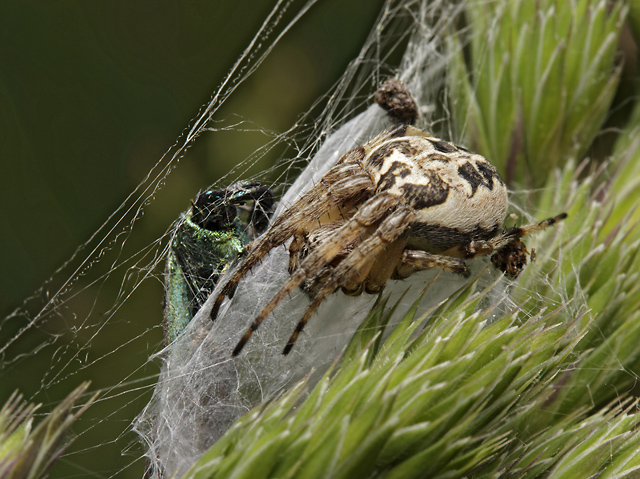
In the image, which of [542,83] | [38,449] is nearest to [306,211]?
[38,449]

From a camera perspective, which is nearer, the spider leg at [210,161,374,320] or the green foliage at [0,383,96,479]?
the green foliage at [0,383,96,479]

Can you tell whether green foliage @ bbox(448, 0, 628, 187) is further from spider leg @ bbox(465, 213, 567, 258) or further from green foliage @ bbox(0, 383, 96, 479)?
green foliage @ bbox(0, 383, 96, 479)

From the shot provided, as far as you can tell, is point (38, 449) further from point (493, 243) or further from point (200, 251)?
point (493, 243)

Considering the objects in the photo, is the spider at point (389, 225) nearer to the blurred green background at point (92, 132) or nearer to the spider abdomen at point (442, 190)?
the spider abdomen at point (442, 190)

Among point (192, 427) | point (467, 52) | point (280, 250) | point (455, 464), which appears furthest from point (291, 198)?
point (467, 52)

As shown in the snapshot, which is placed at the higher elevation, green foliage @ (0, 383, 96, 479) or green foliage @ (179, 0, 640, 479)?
green foliage @ (0, 383, 96, 479)

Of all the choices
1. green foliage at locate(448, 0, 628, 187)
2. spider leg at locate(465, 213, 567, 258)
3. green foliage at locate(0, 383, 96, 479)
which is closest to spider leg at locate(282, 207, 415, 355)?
spider leg at locate(465, 213, 567, 258)

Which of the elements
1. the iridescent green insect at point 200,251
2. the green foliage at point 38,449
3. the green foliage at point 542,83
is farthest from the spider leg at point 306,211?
the green foliage at point 542,83
